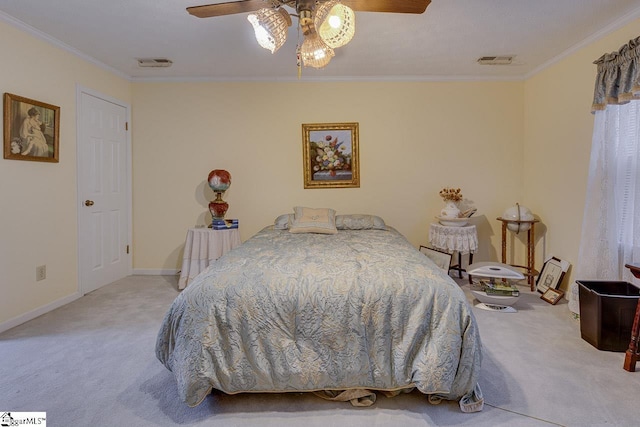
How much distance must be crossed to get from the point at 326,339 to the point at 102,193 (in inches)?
127

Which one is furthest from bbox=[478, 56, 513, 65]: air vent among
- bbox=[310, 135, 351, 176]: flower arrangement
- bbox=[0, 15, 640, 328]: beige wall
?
bbox=[310, 135, 351, 176]: flower arrangement

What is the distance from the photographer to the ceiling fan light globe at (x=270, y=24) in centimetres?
173

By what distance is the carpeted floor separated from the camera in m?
1.66

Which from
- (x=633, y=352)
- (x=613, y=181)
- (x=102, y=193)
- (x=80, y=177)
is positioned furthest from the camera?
(x=102, y=193)

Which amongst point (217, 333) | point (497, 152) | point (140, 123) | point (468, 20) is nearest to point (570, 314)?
point (497, 152)

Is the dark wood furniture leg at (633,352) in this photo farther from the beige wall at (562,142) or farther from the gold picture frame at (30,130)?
the gold picture frame at (30,130)

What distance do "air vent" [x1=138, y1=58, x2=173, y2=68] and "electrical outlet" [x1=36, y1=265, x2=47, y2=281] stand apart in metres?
2.19

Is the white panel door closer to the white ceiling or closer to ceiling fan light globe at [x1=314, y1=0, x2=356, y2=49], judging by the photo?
the white ceiling

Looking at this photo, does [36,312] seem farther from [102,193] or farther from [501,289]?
[501,289]

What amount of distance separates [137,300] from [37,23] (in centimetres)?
248

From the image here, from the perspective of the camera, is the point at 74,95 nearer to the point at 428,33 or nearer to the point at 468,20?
the point at 428,33

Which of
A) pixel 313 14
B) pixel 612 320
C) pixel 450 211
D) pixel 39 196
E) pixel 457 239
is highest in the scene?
Answer: pixel 313 14

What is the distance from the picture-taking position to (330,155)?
4184mm

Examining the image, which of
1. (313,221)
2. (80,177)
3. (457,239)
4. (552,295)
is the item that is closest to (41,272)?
(80,177)
